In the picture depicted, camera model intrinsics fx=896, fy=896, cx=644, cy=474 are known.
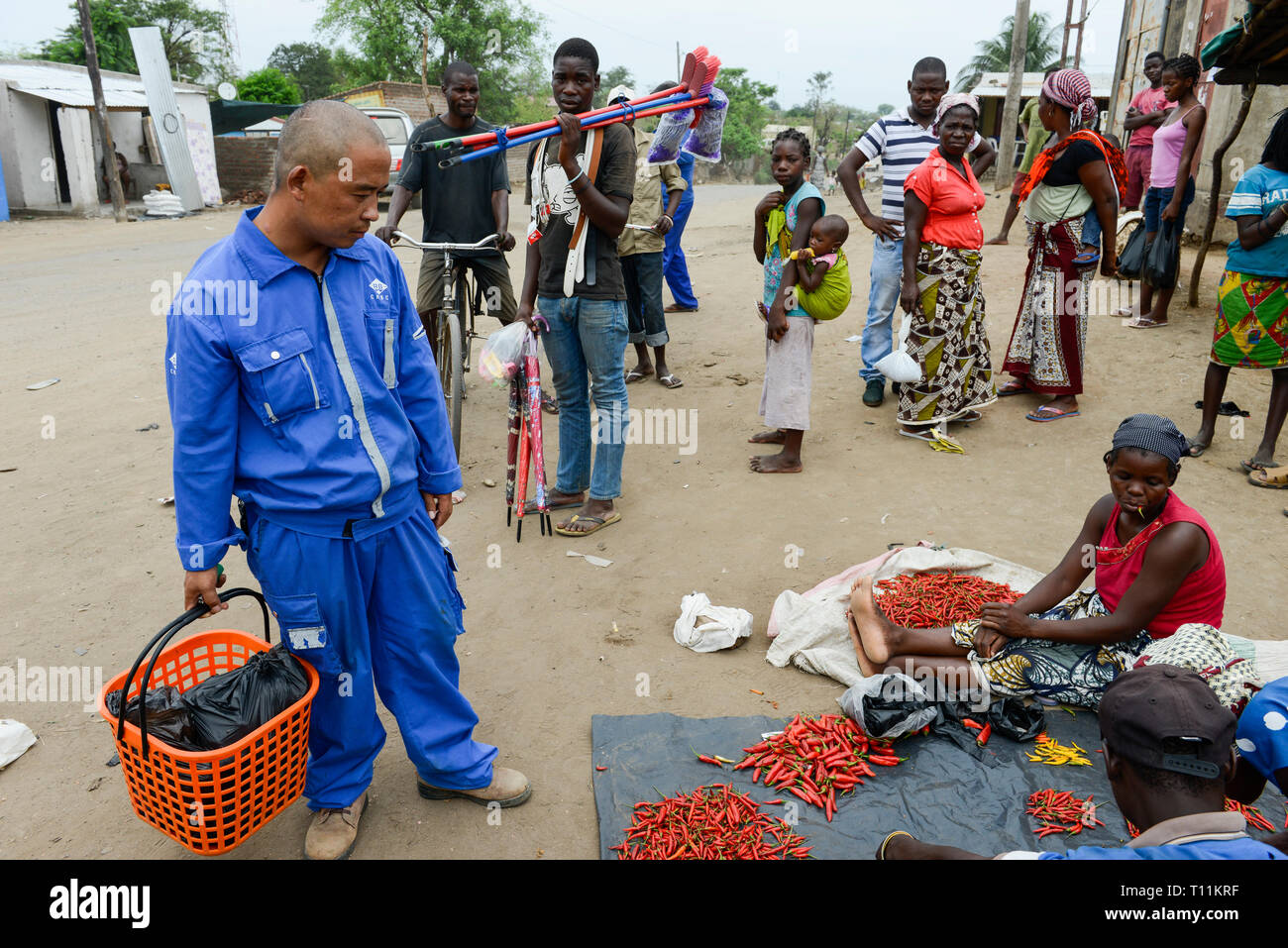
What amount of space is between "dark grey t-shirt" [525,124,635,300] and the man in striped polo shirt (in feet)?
7.93

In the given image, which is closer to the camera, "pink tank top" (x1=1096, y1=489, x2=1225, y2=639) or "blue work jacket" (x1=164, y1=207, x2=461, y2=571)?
"blue work jacket" (x1=164, y1=207, x2=461, y2=571)

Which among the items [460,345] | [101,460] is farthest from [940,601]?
[101,460]

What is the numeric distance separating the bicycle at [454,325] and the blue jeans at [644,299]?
1424mm

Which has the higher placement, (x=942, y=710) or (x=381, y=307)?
(x=381, y=307)

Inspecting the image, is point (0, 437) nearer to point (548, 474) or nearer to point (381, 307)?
point (548, 474)

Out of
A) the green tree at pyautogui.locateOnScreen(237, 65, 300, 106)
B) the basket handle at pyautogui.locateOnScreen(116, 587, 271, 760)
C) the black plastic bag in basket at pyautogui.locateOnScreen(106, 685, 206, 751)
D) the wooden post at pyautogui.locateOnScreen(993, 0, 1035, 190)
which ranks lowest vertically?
the black plastic bag in basket at pyautogui.locateOnScreen(106, 685, 206, 751)

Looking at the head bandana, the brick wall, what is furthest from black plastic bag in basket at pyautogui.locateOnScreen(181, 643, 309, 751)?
the brick wall

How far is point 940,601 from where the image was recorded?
371 cm

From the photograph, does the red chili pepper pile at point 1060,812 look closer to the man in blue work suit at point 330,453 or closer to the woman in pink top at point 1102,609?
the woman in pink top at point 1102,609

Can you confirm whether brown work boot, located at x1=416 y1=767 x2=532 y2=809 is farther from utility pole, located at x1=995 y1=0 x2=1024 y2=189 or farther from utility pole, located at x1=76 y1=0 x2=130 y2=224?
utility pole, located at x1=76 y1=0 x2=130 y2=224

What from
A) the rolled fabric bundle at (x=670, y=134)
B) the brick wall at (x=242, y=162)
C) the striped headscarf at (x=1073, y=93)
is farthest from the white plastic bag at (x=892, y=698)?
the brick wall at (x=242, y=162)

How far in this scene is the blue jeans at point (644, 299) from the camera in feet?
23.5

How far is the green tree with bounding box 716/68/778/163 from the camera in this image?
4575 centimetres
